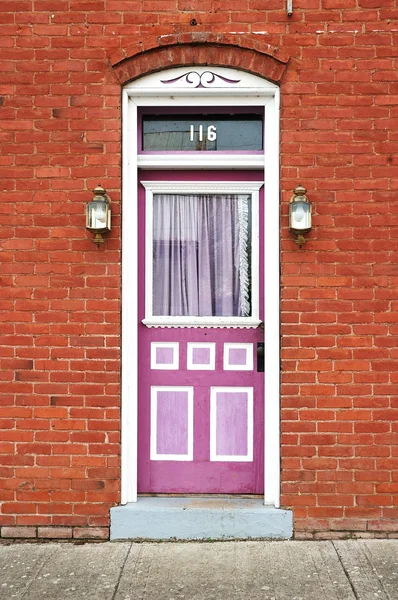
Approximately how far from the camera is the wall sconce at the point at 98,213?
Result: 4.06 metres

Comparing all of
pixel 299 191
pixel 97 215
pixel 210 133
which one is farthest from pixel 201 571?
pixel 210 133

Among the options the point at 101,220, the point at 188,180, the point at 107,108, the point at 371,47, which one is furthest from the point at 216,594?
the point at 371,47

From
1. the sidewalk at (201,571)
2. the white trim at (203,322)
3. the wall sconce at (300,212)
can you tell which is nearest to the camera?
the sidewalk at (201,571)

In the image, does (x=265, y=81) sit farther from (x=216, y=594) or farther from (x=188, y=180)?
(x=216, y=594)

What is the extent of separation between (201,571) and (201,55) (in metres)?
3.51

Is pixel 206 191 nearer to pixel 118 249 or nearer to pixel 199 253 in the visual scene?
pixel 199 253

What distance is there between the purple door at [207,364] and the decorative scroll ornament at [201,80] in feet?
2.08

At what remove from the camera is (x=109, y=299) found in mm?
4203

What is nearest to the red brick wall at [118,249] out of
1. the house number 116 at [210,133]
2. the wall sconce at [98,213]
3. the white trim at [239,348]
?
the wall sconce at [98,213]

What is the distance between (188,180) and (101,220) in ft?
2.60

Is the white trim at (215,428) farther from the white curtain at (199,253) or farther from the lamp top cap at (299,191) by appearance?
the lamp top cap at (299,191)

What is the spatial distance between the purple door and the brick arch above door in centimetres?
74

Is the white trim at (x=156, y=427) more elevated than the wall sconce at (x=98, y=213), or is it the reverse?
the wall sconce at (x=98, y=213)

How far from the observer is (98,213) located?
13.3 feet
